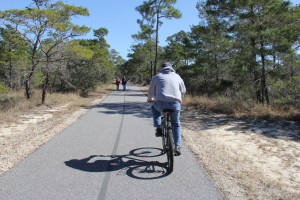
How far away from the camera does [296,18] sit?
479 inches

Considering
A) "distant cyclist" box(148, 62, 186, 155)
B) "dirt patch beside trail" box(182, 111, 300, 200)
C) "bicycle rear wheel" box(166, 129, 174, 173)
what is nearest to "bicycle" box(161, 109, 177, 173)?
"bicycle rear wheel" box(166, 129, 174, 173)

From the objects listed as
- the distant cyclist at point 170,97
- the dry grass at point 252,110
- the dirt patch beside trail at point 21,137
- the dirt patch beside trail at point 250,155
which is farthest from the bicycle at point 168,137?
the dry grass at point 252,110

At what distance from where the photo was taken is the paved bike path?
3.66 m

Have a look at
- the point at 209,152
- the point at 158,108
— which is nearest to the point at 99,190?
the point at 158,108

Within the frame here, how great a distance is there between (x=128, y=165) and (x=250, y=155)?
280 centimetres

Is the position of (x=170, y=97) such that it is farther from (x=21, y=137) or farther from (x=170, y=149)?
(x=21, y=137)

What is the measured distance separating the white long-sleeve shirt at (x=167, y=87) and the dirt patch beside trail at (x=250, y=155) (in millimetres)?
1448

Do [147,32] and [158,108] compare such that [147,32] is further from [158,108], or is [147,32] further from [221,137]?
[158,108]

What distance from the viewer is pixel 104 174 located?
4387 millimetres

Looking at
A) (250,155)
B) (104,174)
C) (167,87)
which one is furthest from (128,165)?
(250,155)

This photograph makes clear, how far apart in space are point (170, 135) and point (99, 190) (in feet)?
4.77

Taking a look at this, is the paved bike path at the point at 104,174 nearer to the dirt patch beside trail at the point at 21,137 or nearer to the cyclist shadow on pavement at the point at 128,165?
the cyclist shadow on pavement at the point at 128,165

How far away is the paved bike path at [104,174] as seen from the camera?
12.0ft

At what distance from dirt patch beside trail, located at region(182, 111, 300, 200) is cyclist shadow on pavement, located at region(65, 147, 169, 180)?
0.93 m
